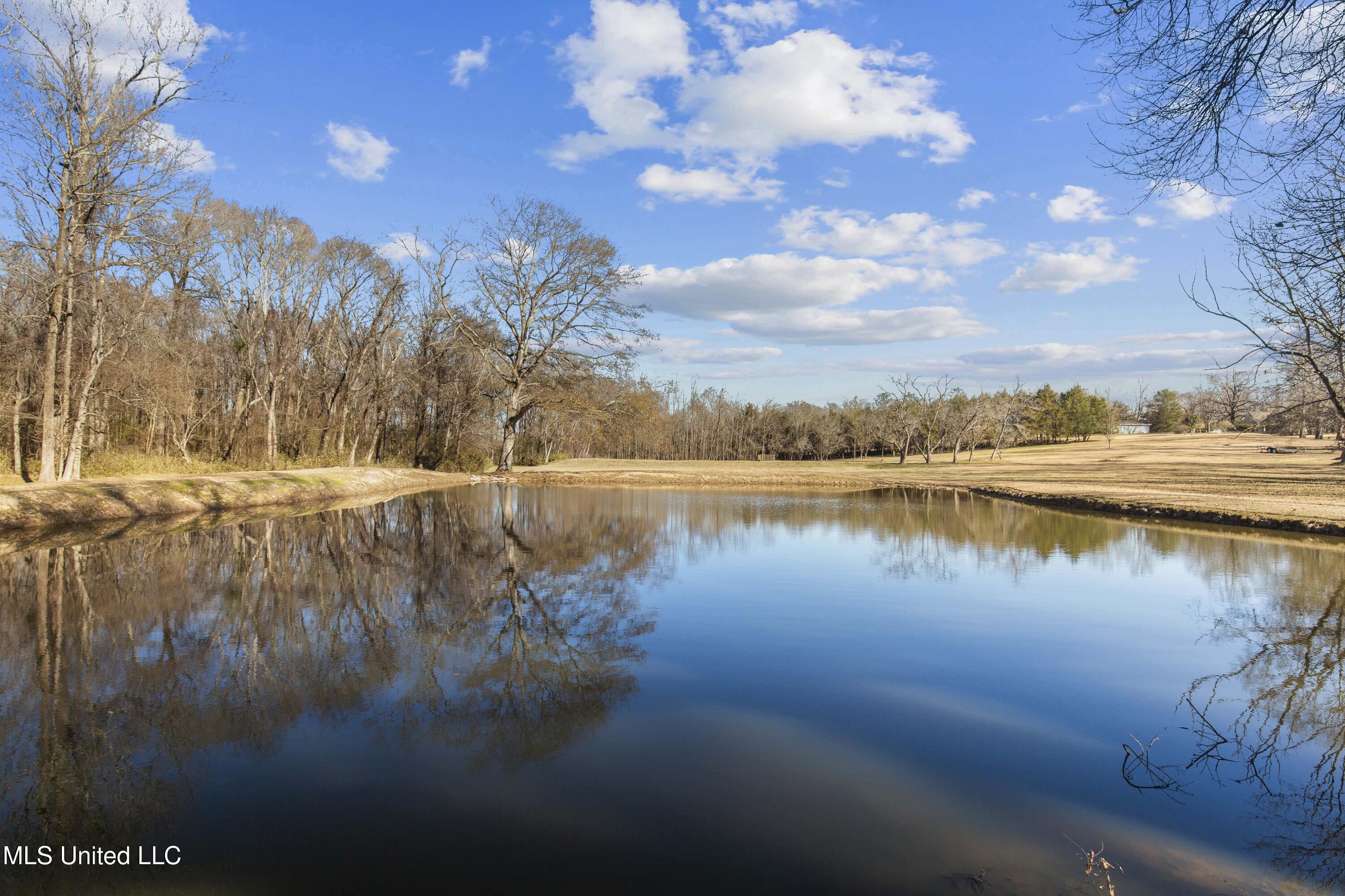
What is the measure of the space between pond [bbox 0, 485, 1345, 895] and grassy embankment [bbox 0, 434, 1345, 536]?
6.97 meters

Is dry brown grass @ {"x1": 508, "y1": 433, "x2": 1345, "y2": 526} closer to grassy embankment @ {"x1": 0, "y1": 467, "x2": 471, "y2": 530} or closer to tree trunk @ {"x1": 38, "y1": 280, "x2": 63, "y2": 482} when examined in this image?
grassy embankment @ {"x1": 0, "y1": 467, "x2": 471, "y2": 530}

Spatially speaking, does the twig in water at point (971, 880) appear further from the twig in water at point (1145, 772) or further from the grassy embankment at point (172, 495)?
the grassy embankment at point (172, 495)

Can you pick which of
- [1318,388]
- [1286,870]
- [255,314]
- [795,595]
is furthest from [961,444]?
[1286,870]

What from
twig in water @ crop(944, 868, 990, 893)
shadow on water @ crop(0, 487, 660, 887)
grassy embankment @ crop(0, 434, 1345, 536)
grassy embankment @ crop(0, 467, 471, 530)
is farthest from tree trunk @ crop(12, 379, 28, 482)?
twig in water @ crop(944, 868, 990, 893)

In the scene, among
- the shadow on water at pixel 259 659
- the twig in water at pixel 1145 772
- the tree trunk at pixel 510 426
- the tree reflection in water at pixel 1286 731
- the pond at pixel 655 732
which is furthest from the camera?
the tree trunk at pixel 510 426

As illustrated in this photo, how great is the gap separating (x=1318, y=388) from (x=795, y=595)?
82.9 feet

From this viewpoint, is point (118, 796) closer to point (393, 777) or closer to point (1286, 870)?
point (393, 777)

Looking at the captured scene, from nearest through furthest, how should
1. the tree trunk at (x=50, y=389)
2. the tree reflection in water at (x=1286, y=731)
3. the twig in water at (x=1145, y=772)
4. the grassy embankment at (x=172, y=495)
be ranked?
the tree reflection in water at (x=1286, y=731) < the twig in water at (x=1145, y=772) < the grassy embankment at (x=172, y=495) < the tree trunk at (x=50, y=389)

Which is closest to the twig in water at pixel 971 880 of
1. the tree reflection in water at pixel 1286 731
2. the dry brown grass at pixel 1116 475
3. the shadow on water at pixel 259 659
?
the tree reflection in water at pixel 1286 731

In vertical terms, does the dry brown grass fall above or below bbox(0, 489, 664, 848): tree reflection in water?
above

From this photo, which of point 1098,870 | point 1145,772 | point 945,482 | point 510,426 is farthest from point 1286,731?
point 945,482

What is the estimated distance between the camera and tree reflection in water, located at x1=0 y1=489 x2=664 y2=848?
14.3 feet

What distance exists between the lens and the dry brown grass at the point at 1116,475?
77.7ft

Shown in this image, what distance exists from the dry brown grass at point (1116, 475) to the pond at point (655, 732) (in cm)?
1481
